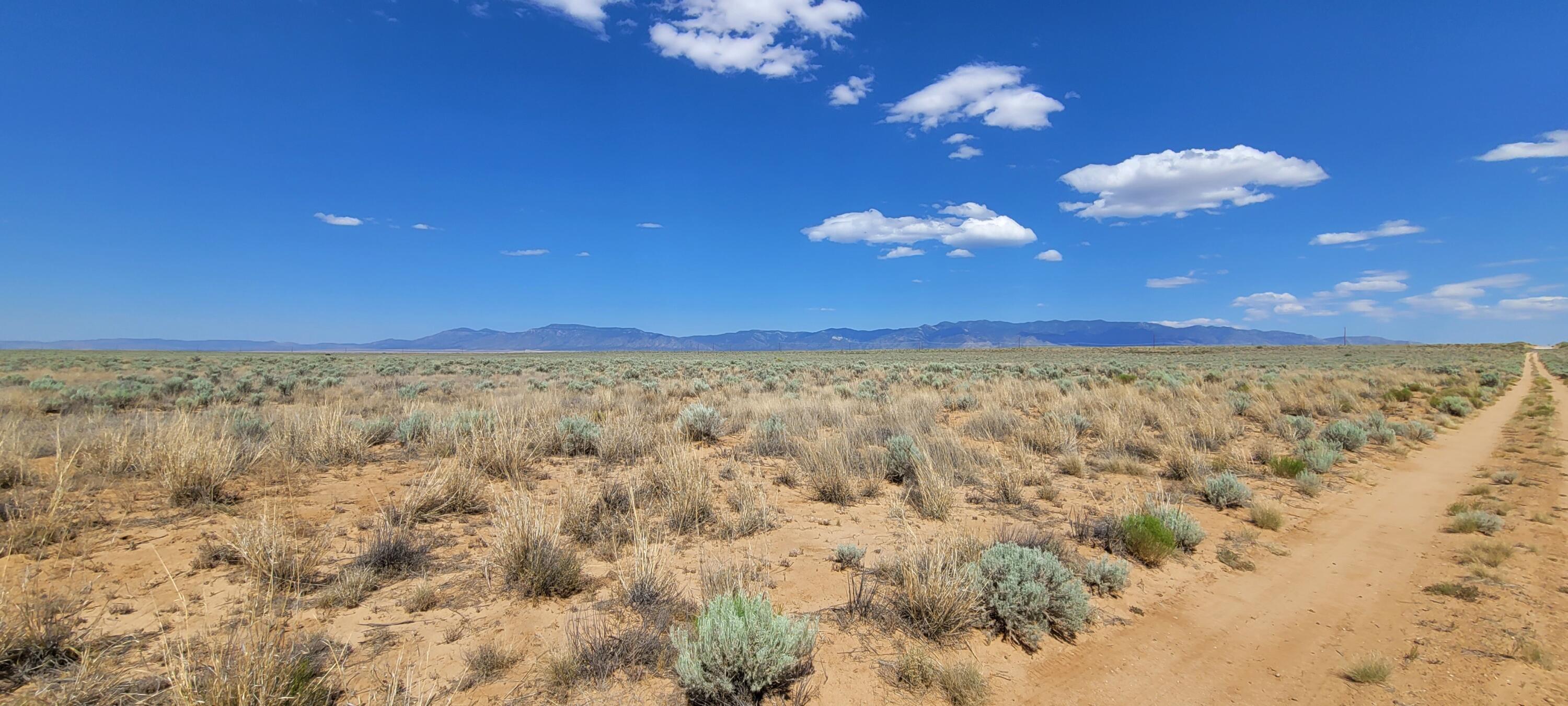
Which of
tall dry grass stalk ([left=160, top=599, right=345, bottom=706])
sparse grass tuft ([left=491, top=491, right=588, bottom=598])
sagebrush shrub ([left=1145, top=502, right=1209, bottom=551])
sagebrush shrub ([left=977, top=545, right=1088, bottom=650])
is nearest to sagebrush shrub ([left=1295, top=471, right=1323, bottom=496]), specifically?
sagebrush shrub ([left=1145, top=502, right=1209, bottom=551])

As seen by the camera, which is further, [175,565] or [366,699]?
[175,565]

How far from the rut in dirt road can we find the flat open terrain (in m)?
0.02

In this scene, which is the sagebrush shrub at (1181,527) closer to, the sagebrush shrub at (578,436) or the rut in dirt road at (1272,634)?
the rut in dirt road at (1272,634)

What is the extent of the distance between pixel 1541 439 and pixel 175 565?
759 inches

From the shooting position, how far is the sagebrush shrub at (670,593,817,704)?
3049 millimetres

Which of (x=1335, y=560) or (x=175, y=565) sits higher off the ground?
(x=175, y=565)

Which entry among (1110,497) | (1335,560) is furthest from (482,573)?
(1335,560)

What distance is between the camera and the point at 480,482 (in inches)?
261

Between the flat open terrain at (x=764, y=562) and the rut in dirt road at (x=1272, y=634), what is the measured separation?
0.9 inches

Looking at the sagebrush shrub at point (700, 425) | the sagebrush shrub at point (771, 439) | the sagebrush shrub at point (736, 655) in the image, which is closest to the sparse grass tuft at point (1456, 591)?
the sagebrush shrub at point (736, 655)

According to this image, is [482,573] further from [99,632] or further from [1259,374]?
[1259,374]

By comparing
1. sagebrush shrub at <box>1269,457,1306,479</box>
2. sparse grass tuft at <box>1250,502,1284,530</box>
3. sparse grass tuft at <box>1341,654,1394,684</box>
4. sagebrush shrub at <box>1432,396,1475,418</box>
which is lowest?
sparse grass tuft at <box>1341,654,1394,684</box>

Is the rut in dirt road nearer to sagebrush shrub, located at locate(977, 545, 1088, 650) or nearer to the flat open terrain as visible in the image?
the flat open terrain

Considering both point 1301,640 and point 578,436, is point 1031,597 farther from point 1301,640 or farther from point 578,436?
point 578,436
